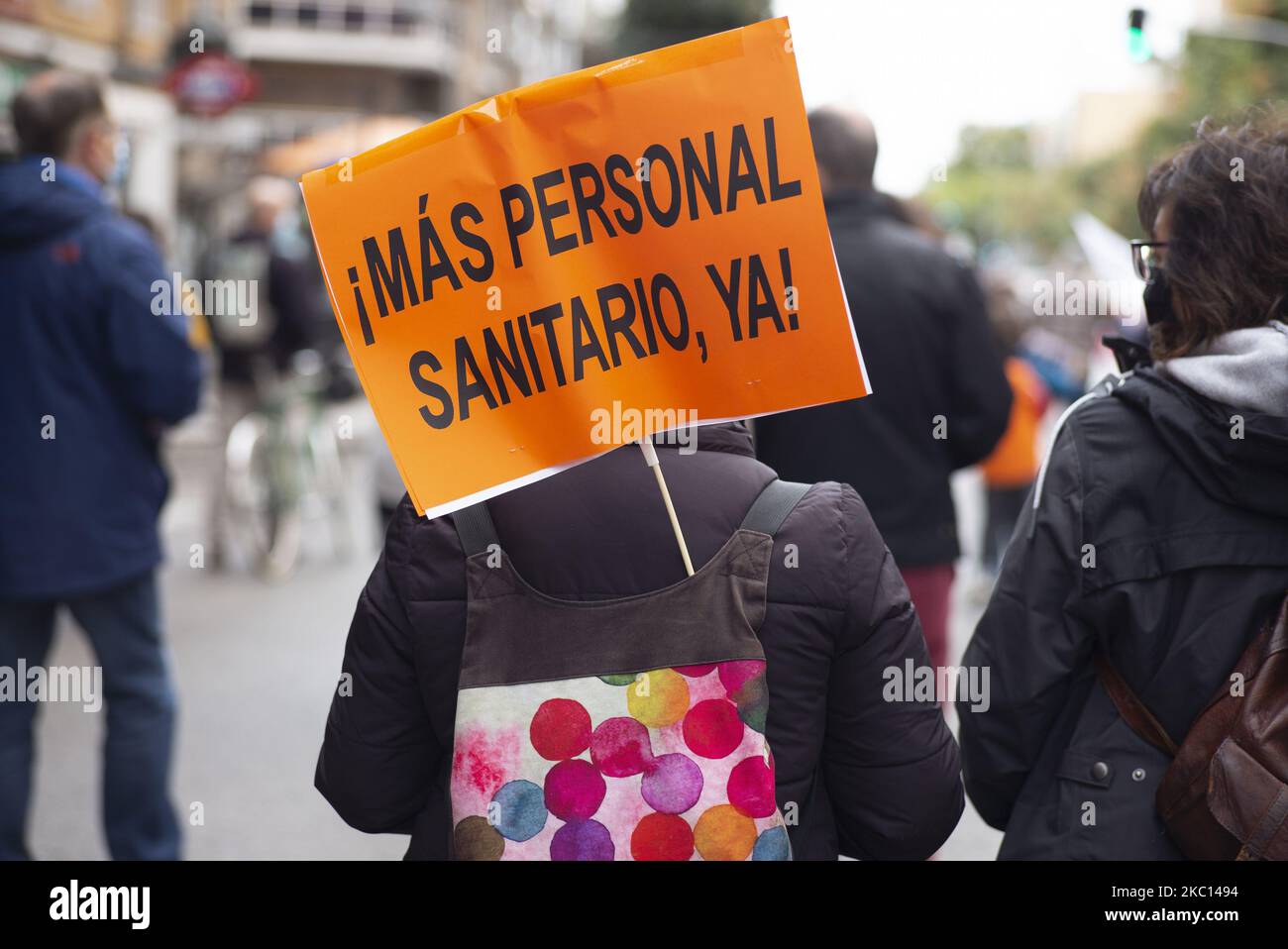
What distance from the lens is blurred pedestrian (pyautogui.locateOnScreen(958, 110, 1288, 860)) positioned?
2285 mm

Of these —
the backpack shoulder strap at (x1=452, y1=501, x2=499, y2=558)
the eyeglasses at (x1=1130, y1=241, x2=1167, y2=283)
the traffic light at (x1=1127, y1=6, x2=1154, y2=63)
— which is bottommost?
the backpack shoulder strap at (x1=452, y1=501, x2=499, y2=558)

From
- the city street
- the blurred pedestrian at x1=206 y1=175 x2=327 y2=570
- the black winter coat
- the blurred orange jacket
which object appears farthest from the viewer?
the blurred pedestrian at x1=206 y1=175 x2=327 y2=570

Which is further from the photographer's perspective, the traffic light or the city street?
the traffic light

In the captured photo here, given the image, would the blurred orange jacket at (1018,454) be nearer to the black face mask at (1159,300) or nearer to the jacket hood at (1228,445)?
the black face mask at (1159,300)

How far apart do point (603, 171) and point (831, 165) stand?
202 cm

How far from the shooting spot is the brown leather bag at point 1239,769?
2137 millimetres

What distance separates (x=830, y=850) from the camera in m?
2.18

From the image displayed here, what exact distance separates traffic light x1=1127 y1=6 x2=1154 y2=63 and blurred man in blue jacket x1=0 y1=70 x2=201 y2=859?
15103 millimetres

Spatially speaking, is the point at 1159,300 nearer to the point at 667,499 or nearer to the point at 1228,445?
the point at 1228,445

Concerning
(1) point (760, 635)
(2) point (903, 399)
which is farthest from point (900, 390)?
(1) point (760, 635)

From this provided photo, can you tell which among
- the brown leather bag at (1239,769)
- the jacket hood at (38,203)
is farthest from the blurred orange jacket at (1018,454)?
the brown leather bag at (1239,769)

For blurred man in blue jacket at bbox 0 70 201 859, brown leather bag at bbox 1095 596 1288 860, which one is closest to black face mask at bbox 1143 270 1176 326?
brown leather bag at bbox 1095 596 1288 860

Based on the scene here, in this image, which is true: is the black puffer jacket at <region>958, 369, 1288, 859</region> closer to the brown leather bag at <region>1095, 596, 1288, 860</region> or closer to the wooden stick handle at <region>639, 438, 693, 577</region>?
the brown leather bag at <region>1095, 596, 1288, 860</region>
